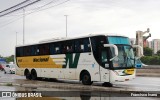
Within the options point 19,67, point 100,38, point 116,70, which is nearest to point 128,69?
point 116,70

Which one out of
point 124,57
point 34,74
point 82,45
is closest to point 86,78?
point 82,45

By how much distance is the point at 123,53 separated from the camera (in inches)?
839

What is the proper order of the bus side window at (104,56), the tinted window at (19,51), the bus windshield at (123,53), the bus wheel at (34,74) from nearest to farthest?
the bus windshield at (123,53)
the bus side window at (104,56)
the bus wheel at (34,74)
the tinted window at (19,51)

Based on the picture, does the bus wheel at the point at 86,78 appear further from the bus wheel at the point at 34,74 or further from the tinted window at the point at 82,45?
the bus wheel at the point at 34,74

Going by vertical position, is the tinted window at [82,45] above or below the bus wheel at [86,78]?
above

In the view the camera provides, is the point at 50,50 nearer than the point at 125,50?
No

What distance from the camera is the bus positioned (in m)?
20.9

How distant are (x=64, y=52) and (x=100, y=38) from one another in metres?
4.60

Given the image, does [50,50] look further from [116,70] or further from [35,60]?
[116,70]

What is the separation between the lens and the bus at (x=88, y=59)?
20.9 m

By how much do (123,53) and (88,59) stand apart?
2.52 m

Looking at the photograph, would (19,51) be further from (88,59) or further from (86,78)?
(88,59)

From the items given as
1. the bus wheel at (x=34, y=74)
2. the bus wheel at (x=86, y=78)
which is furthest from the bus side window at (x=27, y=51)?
the bus wheel at (x=86, y=78)

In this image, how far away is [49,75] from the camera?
2769cm
